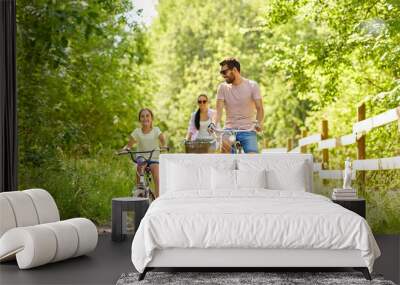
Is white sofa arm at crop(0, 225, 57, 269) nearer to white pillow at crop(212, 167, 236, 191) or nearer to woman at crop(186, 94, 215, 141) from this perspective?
white pillow at crop(212, 167, 236, 191)

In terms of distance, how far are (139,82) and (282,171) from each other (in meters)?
3.45

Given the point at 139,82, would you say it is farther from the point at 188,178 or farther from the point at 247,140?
the point at 188,178

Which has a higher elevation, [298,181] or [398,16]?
[398,16]

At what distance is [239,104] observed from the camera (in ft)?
22.7

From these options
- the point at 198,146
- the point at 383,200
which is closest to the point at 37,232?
the point at 198,146

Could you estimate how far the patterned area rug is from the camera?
4.72m

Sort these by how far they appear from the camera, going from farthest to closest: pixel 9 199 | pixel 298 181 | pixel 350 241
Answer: pixel 298 181, pixel 9 199, pixel 350 241

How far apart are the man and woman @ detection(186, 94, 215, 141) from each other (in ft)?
1.04

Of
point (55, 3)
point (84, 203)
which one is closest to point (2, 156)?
point (84, 203)

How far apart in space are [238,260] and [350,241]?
78 centimetres

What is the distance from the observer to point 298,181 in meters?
6.36

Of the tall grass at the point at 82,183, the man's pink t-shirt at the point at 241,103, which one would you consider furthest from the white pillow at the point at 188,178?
the tall grass at the point at 82,183

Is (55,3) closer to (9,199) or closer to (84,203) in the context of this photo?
(84,203)

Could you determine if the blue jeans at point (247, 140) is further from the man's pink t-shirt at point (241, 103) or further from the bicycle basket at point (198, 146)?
the bicycle basket at point (198, 146)
